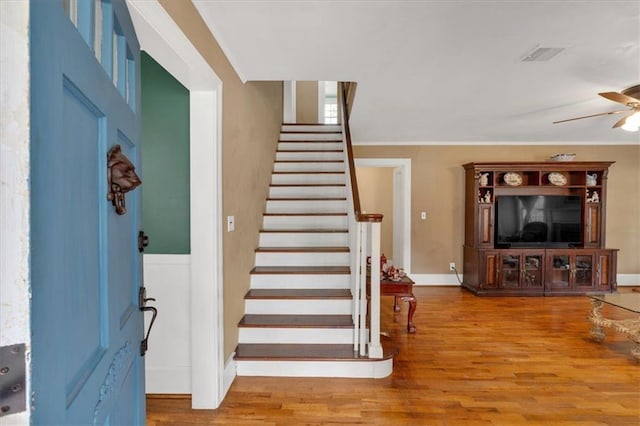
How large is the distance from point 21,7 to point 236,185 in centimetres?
218

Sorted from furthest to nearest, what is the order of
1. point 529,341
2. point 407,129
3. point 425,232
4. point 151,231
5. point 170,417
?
1. point 425,232
2. point 407,129
3. point 529,341
4. point 151,231
5. point 170,417

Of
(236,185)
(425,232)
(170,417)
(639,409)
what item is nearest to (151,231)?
(236,185)

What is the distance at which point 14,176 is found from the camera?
493mm

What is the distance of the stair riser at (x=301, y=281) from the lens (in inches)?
125

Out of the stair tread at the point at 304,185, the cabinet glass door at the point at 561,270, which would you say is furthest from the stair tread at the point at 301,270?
the cabinet glass door at the point at 561,270

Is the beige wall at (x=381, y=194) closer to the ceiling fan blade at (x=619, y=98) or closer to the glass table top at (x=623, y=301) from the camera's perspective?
the glass table top at (x=623, y=301)

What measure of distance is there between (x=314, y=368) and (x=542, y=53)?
2.86 m

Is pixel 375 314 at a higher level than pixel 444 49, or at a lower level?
lower

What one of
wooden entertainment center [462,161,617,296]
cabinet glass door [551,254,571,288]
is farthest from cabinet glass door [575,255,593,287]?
cabinet glass door [551,254,571,288]

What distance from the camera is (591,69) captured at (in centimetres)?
273

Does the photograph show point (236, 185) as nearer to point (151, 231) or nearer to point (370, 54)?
point (151, 231)

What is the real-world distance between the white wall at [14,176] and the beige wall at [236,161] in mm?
1171

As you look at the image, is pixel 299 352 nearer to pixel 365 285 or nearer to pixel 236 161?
pixel 365 285

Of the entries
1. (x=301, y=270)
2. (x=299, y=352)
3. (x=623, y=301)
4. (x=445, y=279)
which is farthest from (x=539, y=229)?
(x=299, y=352)
